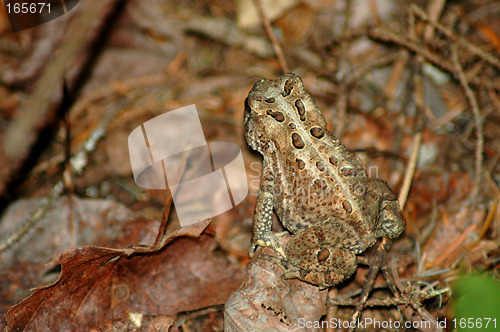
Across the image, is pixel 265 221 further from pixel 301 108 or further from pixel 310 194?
pixel 301 108

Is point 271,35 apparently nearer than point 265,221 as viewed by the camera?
No

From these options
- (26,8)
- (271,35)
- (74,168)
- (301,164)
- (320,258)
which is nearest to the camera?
(320,258)

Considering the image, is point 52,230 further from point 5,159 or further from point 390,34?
point 390,34

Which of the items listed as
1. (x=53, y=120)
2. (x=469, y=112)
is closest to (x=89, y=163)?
(x=53, y=120)

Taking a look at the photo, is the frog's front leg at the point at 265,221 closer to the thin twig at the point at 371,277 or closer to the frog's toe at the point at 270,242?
the frog's toe at the point at 270,242

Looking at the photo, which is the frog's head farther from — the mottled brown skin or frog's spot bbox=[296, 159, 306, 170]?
frog's spot bbox=[296, 159, 306, 170]

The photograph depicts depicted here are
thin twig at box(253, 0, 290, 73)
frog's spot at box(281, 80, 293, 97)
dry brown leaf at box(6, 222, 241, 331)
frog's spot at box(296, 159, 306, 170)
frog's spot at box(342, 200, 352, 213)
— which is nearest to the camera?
dry brown leaf at box(6, 222, 241, 331)

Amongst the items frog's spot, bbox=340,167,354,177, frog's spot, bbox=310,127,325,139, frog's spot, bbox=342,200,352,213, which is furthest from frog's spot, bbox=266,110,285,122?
frog's spot, bbox=342,200,352,213

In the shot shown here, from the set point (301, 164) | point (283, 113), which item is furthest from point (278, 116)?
point (301, 164)
